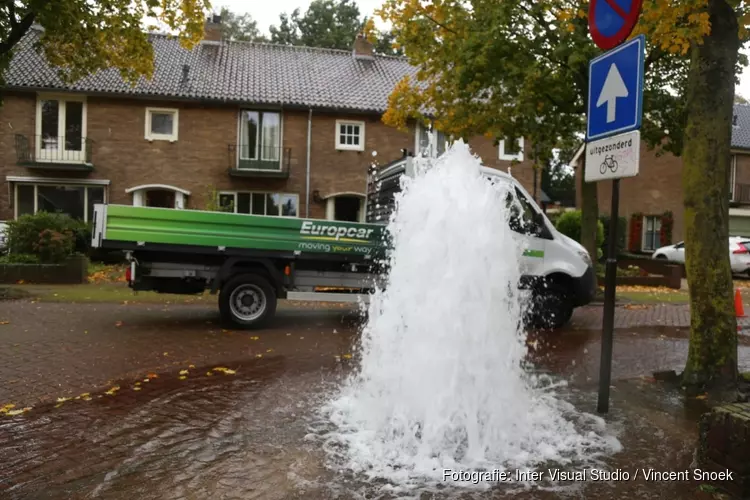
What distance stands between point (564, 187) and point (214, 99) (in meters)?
45.9

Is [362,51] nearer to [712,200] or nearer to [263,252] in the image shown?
[263,252]

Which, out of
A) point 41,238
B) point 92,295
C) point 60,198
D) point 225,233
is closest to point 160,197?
point 60,198

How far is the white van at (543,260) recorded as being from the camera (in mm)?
9422

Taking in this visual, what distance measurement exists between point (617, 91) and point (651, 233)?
1266 inches

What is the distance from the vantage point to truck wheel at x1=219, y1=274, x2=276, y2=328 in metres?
9.27

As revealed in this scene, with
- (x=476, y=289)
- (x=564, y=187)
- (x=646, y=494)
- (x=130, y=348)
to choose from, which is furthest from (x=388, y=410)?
(x=564, y=187)

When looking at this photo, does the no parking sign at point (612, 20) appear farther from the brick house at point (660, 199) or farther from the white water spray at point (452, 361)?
the brick house at point (660, 199)

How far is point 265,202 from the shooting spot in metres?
24.4

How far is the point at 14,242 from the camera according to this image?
1581 centimetres

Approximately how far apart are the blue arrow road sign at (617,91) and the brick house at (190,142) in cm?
1718

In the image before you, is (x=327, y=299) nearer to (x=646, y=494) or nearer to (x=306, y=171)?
(x=646, y=494)

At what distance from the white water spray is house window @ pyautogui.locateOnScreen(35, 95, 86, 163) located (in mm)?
21661

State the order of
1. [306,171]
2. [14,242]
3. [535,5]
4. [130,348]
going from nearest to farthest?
[130,348]
[535,5]
[14,242]
[306,171]

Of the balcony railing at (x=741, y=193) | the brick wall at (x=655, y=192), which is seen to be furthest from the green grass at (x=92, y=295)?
the balcony railing at (x=741, y=193)
